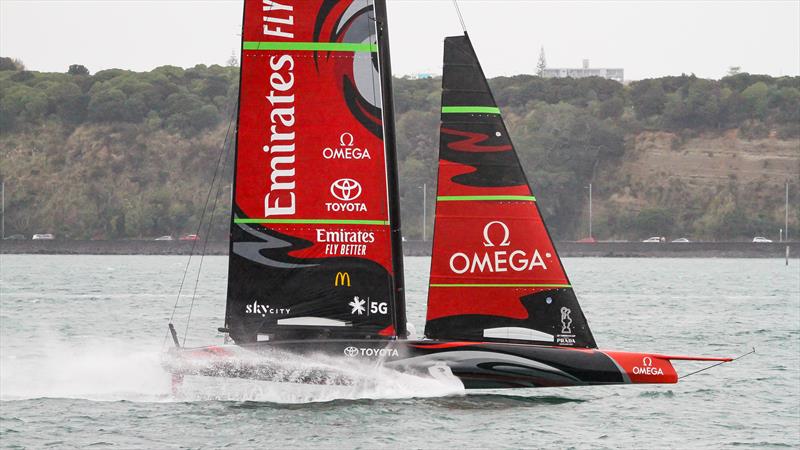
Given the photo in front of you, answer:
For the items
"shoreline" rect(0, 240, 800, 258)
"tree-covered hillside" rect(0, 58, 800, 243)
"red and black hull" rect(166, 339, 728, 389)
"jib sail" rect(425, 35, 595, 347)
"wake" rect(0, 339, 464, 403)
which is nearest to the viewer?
"red and black hull" rect(166, 339, 728, 389)

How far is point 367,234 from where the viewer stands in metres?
16.0

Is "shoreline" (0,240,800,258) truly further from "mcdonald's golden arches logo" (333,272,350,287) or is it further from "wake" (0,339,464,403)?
"mcdonald's golden arches logo" (333,272,350,287)

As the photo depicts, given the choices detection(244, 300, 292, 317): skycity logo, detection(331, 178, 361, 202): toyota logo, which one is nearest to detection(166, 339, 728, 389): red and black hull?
detection(244, 300, 292, 317): skycity logo

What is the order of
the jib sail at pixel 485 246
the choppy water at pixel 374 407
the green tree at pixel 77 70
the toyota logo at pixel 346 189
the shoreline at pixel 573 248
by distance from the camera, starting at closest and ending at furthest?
the choppy water at pixel 374 407
the toyota logo at pixel 346 189
the jib sail at pixel 485 246
the shoreline at pixel 573 248
the green tree at pixel 77 70

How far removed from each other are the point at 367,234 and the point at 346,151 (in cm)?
100

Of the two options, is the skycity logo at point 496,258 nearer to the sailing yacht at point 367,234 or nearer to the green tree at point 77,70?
the sailing yacht at point 367,234

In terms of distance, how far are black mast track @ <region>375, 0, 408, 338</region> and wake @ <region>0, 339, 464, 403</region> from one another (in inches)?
26.4

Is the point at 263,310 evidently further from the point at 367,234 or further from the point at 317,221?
the point at 367,234

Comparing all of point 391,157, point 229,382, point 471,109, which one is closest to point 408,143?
point 471,109

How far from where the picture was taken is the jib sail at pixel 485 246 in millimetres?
16078

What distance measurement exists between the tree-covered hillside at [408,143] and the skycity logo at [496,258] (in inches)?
3551

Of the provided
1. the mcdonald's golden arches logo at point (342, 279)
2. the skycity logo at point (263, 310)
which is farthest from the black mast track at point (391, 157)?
the skycity logo at point (263, 310)

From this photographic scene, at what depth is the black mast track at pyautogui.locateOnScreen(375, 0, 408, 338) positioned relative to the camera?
15.7m

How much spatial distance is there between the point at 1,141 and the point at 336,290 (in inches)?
4306
